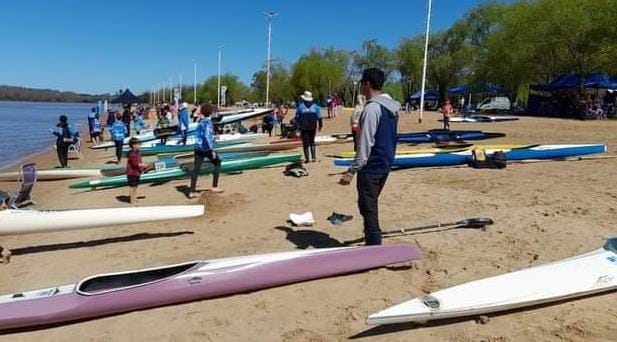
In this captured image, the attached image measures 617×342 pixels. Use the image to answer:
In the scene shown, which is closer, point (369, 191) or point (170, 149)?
point (369, 191)

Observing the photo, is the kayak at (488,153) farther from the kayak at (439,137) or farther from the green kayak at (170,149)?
the green kayak at (170,149)

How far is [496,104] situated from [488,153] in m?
38.1

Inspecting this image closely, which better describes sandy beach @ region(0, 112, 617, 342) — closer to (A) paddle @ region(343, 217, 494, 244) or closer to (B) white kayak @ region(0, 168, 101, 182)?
(A) paddle @ region(343, 217, 494, 244)

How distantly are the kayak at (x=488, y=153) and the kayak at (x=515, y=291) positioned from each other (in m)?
6.14

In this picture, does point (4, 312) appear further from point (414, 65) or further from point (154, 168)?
point (414, 65)

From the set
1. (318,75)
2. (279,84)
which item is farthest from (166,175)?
(279,84)

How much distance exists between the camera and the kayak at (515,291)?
3.84m

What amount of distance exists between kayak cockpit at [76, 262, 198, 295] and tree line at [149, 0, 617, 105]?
28689 millimetres

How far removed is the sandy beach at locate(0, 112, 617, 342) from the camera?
4.04 m

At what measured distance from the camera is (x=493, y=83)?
45406mm

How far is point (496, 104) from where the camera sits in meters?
46.0

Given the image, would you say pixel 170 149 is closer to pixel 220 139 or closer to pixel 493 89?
pixel 220 139

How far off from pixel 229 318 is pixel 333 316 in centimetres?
88

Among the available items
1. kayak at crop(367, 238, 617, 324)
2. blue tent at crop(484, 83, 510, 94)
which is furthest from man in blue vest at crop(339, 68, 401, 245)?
blue tent at crop(484, 83, 510, 94)
